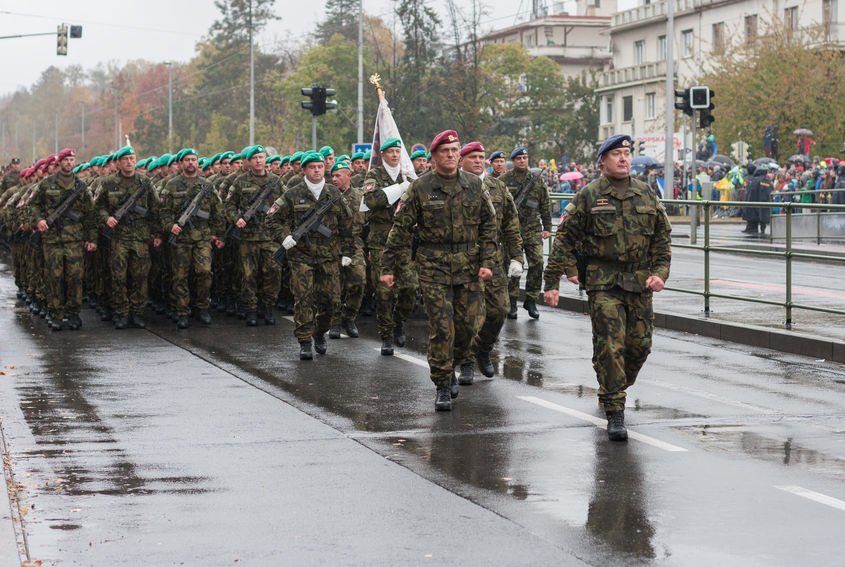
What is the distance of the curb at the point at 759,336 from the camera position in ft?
46.7

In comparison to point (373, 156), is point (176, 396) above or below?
below

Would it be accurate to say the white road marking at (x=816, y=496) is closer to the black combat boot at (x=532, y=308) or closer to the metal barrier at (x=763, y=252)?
the metal barrier at (x=763, y=252)

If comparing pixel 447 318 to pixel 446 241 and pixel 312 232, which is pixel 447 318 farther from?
pixel 312 232

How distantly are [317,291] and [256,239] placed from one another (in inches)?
145

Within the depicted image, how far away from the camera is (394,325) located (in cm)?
1516

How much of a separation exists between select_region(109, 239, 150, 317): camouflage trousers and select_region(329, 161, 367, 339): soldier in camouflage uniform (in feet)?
9.19

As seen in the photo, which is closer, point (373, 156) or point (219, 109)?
point (373, 156)

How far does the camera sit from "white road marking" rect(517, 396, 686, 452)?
9492mm

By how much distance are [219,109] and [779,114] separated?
66324 millimetres

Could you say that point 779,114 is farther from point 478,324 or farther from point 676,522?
point 676,522

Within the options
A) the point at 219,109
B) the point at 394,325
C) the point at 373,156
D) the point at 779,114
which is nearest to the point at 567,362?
the point at 394,325

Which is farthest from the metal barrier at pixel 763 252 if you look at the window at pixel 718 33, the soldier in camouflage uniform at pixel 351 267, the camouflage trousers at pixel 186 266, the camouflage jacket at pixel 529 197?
the window at pixel 718 33

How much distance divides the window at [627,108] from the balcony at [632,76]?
0.99 metres

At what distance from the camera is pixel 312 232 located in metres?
14.5
